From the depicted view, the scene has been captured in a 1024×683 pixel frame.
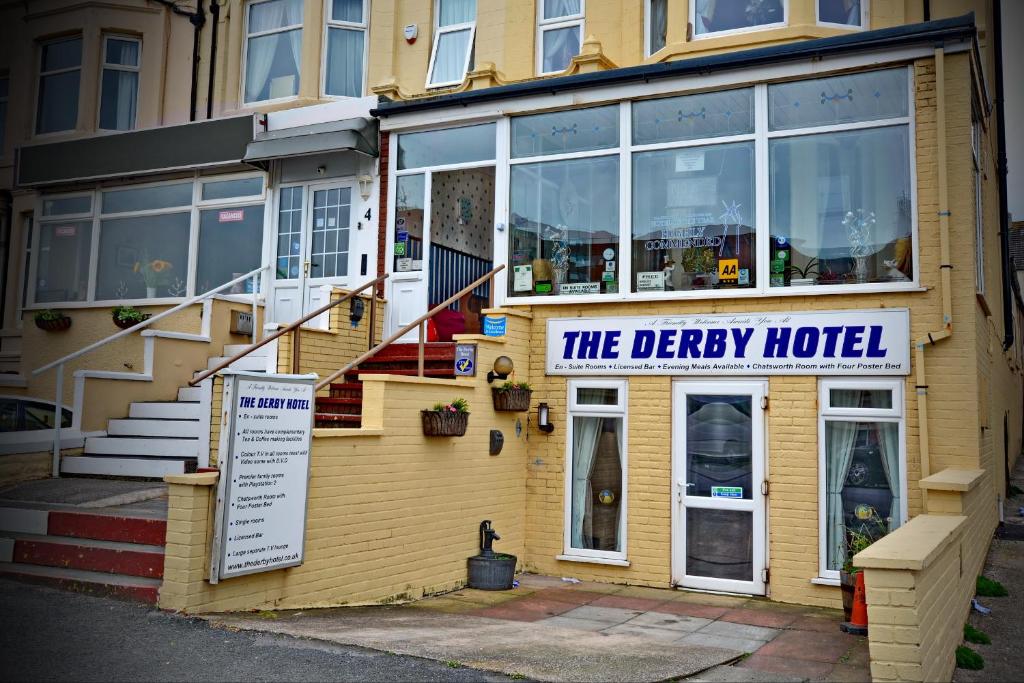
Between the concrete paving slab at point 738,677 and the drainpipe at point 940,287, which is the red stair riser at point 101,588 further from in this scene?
the drainpipe at point 940,287

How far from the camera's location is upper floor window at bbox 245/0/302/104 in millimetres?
14205

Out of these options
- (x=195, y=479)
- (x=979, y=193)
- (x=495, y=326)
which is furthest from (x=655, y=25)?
(x=195, y=479)

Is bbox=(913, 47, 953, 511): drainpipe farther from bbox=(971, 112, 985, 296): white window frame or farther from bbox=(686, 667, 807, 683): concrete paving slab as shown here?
bbox=(686, 667, 807, 683): concrete paving slab

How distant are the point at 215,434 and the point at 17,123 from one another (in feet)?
31.5

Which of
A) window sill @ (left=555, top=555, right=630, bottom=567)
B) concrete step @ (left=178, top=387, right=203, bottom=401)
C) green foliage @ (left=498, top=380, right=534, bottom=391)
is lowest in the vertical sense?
window sill @ (left=555, top=555, right=630, bottom=567)

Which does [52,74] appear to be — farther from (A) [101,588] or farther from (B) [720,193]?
(B) [720,193]

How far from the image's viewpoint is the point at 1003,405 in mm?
14992

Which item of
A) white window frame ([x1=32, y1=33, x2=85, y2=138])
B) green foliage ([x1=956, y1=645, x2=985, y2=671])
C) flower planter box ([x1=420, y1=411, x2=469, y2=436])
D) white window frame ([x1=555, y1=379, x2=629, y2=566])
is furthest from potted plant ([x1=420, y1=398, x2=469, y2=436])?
white window frame ([x1=32, y1=33, x2=85, y2=138])

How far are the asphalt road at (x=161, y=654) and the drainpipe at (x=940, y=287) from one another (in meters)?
5.24

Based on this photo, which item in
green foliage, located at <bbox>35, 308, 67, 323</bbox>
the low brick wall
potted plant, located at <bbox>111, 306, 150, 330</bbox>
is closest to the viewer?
the low brick wall

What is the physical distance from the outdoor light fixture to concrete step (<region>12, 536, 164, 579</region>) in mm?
4042

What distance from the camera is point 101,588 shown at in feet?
22.9

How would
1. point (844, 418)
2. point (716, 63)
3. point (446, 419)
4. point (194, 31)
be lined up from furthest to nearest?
point (194, 31) < point (716, 63) < point (844, 418) < point (446, 419)

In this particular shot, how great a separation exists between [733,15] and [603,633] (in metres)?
7.83
